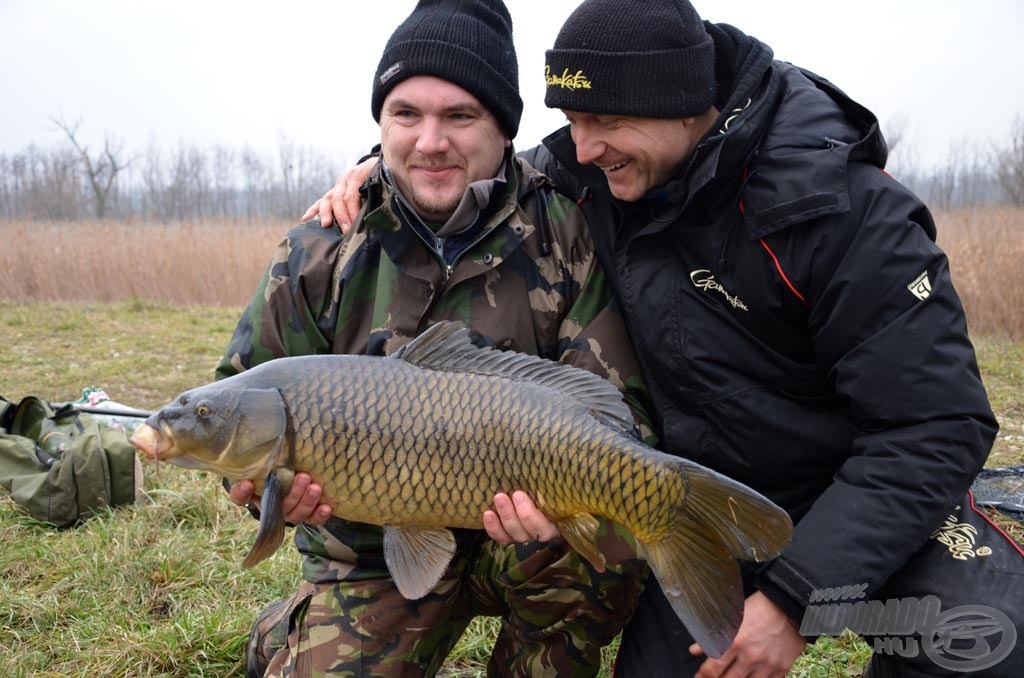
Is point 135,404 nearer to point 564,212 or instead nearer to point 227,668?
point 227,668

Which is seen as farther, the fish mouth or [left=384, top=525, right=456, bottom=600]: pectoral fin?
[left=384, top=525, right=456, bottom=600]: pectoral fin

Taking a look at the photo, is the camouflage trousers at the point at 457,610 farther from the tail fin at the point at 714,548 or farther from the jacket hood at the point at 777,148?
the jacket hood at the point at 777,148

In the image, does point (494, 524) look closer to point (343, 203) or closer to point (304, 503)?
point (304, 503)

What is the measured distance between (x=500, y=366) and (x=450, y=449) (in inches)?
8.5

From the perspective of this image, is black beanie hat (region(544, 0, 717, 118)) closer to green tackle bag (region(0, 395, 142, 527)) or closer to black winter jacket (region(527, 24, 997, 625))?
black winter jacket (region(527, 24, 997, 625))

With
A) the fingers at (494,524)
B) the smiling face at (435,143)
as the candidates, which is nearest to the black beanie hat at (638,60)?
the smiling face at (435,143)

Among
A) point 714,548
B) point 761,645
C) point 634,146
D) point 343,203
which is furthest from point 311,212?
point 761,645

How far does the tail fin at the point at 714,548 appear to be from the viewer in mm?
1640

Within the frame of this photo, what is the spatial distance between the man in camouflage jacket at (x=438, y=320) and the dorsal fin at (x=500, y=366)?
26 centimetres

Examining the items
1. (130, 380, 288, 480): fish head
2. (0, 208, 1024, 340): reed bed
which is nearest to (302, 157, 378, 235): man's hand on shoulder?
(130, 380, 288, 480): fish head

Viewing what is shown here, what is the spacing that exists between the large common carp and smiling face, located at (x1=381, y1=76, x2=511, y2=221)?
19.7 inches

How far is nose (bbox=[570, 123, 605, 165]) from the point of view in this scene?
2064 mm

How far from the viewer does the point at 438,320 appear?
220cm

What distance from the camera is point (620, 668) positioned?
2178 mm
